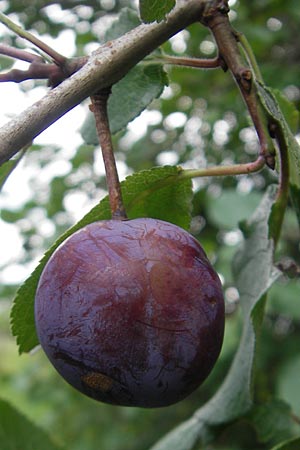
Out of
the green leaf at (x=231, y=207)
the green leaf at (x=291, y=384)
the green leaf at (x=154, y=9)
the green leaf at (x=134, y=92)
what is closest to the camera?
the green leaf at (x=154, y=9)

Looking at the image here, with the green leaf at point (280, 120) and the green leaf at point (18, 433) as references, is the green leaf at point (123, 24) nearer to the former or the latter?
the green leaf at point (280, 120)

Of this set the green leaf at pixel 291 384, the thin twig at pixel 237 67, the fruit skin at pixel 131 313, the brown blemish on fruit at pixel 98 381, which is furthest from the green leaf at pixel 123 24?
the green leaf at pixel 291 384

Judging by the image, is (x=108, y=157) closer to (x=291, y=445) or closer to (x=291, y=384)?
(x=291, y=445)

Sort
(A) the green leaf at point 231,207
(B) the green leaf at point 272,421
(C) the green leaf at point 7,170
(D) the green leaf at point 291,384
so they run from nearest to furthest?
(C) the green leaf at point 7,170 < (B) the green leaf at point 272,421 < (D) the green leaf at point 291,384 < (A) the green leaf at point 231,207

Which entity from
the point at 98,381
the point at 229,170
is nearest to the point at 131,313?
the point at 98,381

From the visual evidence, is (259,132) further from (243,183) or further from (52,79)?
(243,183)

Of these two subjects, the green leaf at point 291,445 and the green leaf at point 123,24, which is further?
the green leaf at point 123,24

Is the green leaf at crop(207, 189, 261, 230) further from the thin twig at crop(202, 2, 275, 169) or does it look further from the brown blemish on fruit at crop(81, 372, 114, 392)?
the brown blemish on fruit at crop(81, 372, 114, 392)
